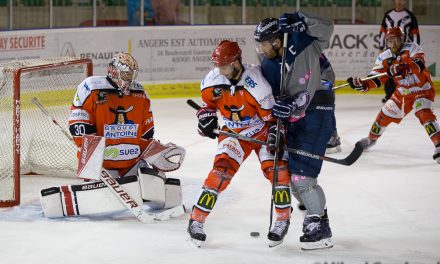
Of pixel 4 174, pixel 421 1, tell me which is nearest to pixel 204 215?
pixel 4 174

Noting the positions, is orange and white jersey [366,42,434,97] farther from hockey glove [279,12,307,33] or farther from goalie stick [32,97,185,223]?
hockey glove [279,12,307,33]

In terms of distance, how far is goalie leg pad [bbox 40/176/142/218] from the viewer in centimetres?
536

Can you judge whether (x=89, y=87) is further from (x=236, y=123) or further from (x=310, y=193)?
(x=310, y=193)

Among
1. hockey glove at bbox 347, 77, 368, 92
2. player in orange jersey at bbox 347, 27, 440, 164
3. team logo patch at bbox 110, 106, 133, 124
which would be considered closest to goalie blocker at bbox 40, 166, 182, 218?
team logo patch at bbox 110, 106, 133, 124

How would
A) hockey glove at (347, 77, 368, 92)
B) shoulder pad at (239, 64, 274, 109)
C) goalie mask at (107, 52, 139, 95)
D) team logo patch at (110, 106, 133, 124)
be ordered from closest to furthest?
shoulder pad at (239, 64, 274, 109) < goalie mask at (107, 52, 139, 95) < team logo patch at (110, 106, 133, 124) < hockey glove at (347, 77, 368, 92)

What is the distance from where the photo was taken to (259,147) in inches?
194

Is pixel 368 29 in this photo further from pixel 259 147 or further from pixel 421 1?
pixel 259 147

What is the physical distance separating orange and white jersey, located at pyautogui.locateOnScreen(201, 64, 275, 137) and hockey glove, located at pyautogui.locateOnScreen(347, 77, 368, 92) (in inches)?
80.7

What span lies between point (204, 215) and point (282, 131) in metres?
0.55

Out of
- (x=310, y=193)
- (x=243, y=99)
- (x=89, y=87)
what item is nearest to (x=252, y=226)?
(x=310, y=193)

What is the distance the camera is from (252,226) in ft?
17.3

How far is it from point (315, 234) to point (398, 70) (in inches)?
99.2

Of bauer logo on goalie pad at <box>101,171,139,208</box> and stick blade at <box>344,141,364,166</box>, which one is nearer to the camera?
stick blade at <box>344,141,364,166</box>

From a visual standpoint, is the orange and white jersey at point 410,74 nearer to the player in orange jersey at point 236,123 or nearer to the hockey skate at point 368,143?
the hockey skate at point 368,143
